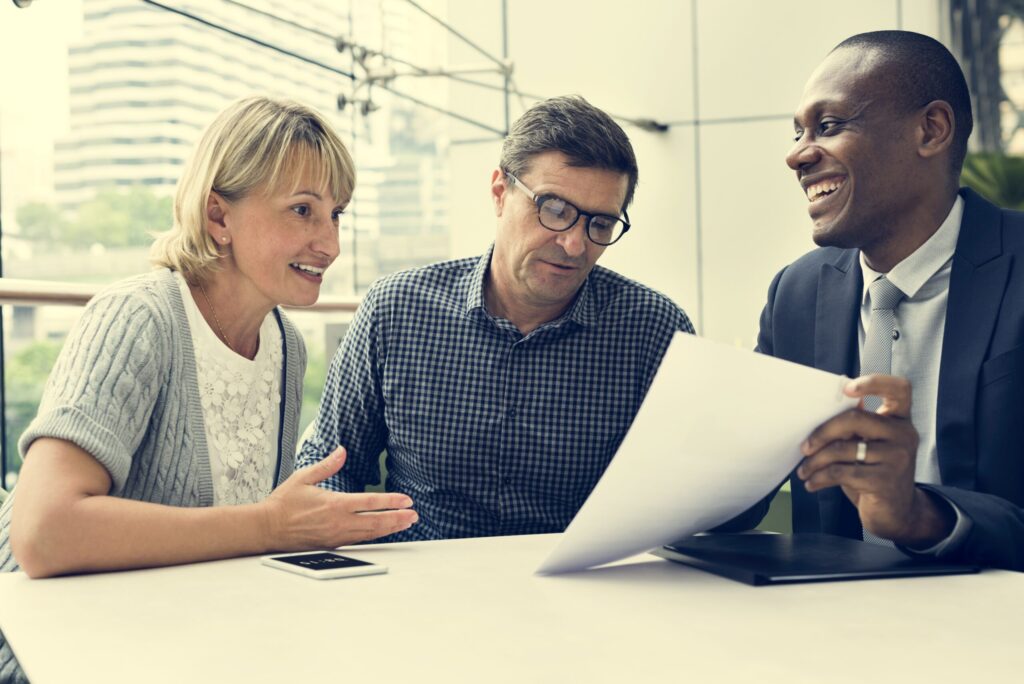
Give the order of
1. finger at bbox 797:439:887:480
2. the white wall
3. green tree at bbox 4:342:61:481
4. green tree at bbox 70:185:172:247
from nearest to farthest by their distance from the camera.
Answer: finger at bbox 797:439:887:480, green tree at bbox 4:342:61:481, green tree at bbox 70:185:172:247, the white wall

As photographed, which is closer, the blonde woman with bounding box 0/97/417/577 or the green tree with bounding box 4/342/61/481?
the blonde woman with bounding box 0/97/417/577

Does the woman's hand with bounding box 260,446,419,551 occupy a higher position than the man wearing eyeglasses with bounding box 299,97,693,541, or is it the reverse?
the man wearing eyeglasses with bounding box 299,97,693,541

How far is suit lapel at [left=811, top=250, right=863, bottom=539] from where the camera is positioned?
1653 mm

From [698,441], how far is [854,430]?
0.60 ft

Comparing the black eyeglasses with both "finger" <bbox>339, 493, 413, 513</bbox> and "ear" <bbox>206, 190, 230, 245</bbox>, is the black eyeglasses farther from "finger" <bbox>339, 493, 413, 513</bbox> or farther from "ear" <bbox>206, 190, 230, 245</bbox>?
"finger" <bbox>339, 493, 413, 513</bbox>

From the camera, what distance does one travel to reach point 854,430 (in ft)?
3.63

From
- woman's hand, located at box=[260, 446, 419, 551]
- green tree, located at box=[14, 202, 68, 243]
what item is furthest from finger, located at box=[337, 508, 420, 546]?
green tree, located at box=[14, 202, 68, 243]

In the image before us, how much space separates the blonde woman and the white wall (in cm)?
542

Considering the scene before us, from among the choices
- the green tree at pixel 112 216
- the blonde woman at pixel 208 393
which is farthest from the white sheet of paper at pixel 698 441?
the green tree at pixel 112 216

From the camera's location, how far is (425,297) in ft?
6.41

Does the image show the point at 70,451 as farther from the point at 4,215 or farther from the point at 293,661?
the point at 4,215

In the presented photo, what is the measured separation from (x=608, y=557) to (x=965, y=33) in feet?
19.9

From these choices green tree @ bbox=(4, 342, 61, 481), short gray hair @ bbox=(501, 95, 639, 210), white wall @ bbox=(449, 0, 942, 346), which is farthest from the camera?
white wall @ bbox=(449, 0, 942, 346)

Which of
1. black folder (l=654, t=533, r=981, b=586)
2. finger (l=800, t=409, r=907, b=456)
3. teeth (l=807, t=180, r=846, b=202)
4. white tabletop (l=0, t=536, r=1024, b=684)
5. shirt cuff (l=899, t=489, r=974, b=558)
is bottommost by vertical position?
white tabletop (l=0, t=536, r=1024, b=684)
